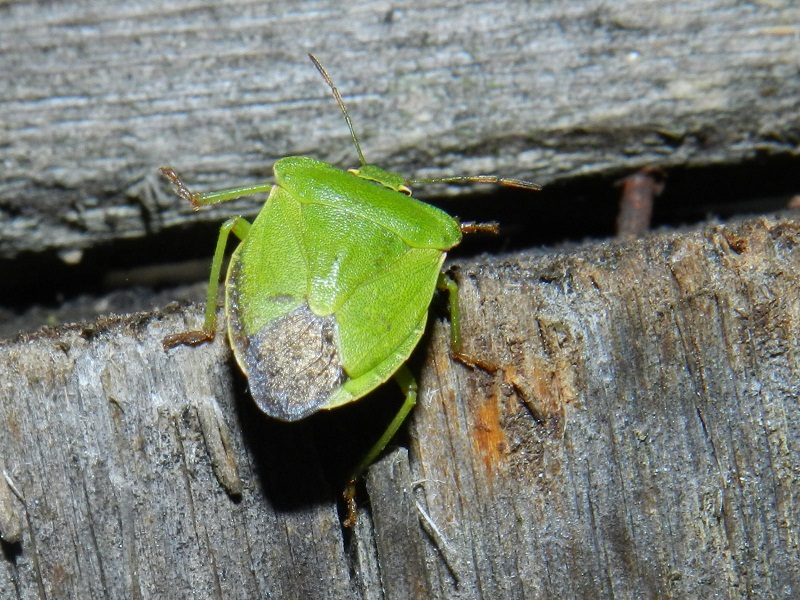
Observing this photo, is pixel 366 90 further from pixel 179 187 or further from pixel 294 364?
pixel 294 364

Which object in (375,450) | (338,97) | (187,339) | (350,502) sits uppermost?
(338,97)

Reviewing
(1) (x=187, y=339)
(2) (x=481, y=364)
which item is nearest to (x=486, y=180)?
(2) (x=481, y=364)

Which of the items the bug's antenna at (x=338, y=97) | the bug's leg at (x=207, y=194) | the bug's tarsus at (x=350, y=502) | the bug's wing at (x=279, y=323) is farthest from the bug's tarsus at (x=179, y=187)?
the bug's tarsus at (x=350, y=502)

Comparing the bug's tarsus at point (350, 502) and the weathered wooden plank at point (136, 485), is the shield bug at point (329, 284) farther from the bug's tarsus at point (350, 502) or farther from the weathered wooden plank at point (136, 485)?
the weathered wooden plank at point (136, 485)

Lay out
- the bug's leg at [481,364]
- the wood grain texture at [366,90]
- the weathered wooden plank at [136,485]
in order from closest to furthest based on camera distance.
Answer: the weathered wooden plank at [136,485]
the bug's leg at [481,364]
the wood grain texture at [366,90]

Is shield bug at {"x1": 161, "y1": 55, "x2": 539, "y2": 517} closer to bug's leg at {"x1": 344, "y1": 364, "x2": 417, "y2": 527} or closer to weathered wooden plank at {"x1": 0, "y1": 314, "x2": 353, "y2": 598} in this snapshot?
bug's leg at {"x1": 344, "y1": 364, "x2": 417, "y2": 527}

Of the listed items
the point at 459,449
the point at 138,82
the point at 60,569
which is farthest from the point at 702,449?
the point at 138,82

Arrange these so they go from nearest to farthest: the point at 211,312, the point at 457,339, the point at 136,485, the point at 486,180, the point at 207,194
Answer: the point at 136,485
the point at 457,339
the point at 211,312
the point at 207,194
the point at 486,180

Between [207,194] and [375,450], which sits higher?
[207,194]

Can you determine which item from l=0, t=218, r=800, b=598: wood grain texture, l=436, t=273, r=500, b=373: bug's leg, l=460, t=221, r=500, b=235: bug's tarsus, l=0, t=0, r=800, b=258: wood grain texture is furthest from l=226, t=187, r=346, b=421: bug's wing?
l=460, t=221, r=500, b=235: bug's tarsus
